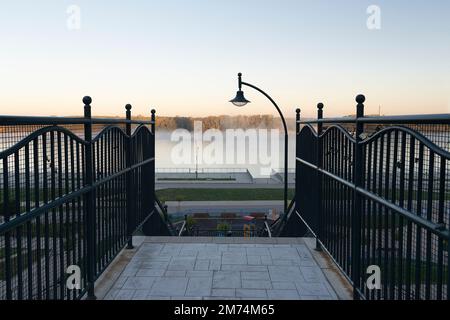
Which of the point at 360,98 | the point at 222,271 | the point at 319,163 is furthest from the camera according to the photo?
the point at 319,163

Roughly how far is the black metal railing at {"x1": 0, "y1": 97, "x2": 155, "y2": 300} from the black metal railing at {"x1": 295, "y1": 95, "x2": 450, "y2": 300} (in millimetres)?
2999

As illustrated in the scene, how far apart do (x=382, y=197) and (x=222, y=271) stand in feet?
9.50

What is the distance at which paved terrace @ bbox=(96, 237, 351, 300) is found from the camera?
214 inches

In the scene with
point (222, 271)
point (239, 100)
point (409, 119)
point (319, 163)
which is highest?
point (239, 100)

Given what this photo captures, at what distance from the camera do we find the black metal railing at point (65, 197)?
332 centimetres

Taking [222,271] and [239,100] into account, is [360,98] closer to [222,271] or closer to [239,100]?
[222,271]

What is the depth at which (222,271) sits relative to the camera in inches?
245

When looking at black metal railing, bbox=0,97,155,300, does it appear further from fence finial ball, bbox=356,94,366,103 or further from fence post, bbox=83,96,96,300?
fence finial ball, bbox=356,94,366,103

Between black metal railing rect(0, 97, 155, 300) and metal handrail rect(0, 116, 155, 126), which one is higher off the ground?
metal handrail rect(0, 116, 155, 126)

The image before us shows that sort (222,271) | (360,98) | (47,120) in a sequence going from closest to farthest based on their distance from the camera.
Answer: (47,120)
(360,98)
(222,271)

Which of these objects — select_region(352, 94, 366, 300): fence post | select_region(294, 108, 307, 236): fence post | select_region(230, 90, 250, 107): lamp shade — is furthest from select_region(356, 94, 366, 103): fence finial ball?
select_region(230, 90, 250, 107): lamp shade

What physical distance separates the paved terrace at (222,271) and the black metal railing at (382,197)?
393 millimetres

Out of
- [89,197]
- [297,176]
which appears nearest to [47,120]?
[89,197]

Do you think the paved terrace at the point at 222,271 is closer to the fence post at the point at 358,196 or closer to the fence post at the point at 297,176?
the fence post at the point at 358,196
